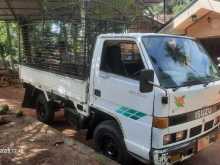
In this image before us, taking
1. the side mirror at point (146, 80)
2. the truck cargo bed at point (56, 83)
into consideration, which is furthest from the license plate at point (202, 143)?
the truck cargo bed at point (56, 83)

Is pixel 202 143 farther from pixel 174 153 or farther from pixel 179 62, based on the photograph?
pixel 179 62

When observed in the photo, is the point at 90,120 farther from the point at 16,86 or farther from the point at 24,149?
the point at 16,86

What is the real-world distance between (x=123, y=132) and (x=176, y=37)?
181 cm

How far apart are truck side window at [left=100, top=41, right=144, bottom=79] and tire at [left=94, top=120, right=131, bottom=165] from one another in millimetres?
884

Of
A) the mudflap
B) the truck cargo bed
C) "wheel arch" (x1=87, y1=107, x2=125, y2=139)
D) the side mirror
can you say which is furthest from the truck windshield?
the mudflap

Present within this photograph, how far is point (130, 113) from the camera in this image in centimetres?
479

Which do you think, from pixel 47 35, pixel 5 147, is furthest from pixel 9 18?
pixel 5 147

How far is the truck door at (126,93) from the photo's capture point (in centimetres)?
454

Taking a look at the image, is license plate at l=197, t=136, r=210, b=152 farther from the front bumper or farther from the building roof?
the building roof

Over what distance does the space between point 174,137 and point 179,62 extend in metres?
1.17

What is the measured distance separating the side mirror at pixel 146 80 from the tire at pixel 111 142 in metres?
1.09

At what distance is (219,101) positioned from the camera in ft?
17.1

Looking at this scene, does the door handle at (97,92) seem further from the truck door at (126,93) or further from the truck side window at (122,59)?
the truck side window at (122,59)

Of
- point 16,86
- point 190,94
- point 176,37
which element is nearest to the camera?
point 190,94
